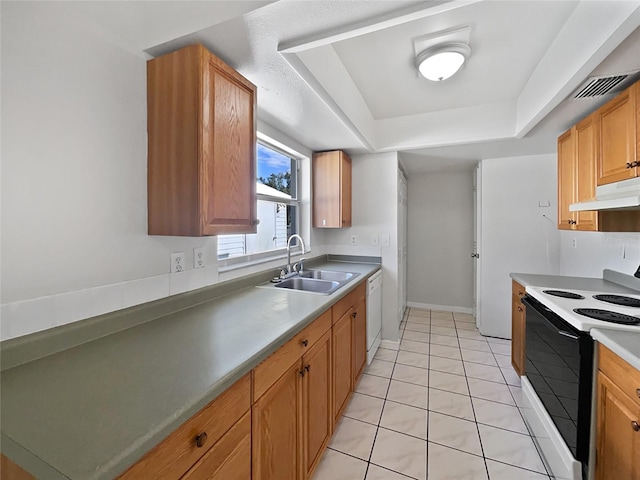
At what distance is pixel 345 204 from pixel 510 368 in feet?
7.28

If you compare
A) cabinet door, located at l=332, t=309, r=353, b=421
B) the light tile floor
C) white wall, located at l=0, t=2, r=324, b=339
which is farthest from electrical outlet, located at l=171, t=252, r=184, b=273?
the light tile floor

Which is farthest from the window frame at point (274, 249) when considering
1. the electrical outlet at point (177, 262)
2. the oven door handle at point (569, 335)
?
the oven door handle at point (569, 335)

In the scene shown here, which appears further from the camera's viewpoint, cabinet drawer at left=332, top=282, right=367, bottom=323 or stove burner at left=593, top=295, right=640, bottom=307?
cabinet drawer at left=332, top=282, right=367, bottom=323

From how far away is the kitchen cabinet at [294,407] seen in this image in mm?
1005

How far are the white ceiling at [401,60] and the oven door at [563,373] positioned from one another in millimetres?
1375

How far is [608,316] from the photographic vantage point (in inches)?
53.1

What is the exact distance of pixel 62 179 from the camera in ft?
3.28

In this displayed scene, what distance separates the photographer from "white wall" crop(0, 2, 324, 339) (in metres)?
0.88

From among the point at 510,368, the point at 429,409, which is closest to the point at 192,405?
the point at 429,409

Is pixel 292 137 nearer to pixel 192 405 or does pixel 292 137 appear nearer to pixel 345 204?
pixel 345 204

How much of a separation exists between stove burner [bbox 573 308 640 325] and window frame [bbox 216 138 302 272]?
1942mm

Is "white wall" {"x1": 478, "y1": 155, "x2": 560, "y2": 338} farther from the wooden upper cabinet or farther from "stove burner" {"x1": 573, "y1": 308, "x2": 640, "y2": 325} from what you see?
the wooden upper cabinet

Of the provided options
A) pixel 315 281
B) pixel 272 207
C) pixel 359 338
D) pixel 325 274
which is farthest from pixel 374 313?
pixel 272 207

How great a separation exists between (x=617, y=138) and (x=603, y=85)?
33cm
